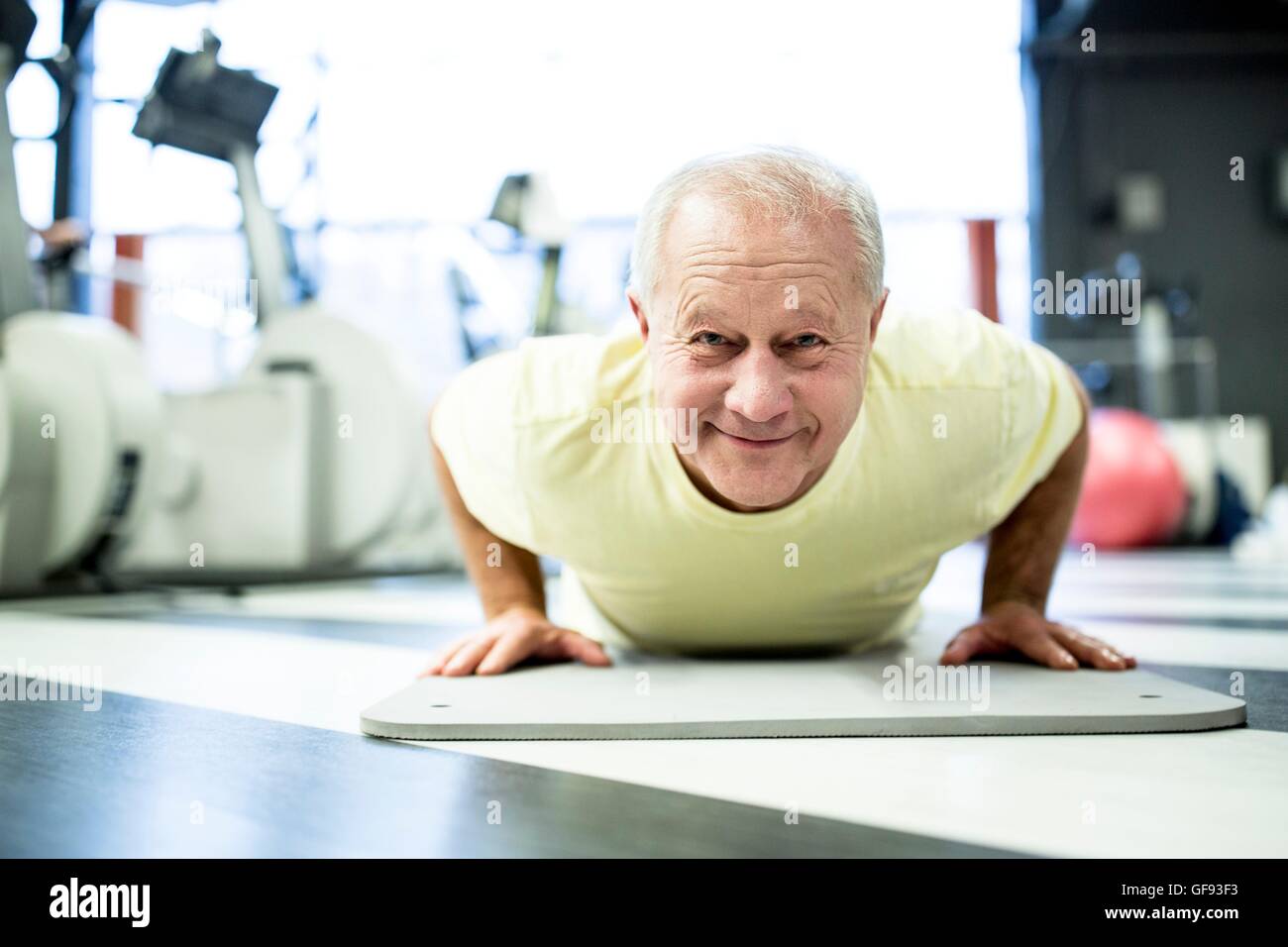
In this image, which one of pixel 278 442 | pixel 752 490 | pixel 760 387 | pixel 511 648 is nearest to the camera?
pixel 760 387

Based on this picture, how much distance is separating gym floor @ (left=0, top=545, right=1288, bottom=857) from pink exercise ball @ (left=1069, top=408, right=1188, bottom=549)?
15.4 feet

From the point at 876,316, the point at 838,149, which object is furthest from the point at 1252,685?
the point at 838,149

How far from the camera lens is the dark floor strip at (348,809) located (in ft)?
2.42

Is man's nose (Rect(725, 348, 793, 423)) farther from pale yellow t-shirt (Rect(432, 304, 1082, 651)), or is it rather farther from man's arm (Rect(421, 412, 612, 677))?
man's arm (Rect(421, 412, 612, 677))

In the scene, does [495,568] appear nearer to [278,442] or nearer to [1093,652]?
[1093,652]

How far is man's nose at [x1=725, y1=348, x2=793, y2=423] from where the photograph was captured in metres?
1.13

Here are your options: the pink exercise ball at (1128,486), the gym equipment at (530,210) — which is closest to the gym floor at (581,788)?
the gym equipment at (530,210)

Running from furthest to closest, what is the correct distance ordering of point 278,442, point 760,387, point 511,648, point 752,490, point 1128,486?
point 1128,486 → point 278,442 → point 511,648 → point 752,490 → point 760,387

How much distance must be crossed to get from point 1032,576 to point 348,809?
103 cm

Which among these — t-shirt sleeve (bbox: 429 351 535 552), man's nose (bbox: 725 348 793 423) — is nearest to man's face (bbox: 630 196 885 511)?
man's nose (bbox: 725 348 793 423)

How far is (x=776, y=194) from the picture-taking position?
117 cm

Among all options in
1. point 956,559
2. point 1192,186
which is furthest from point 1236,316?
point 956,559
